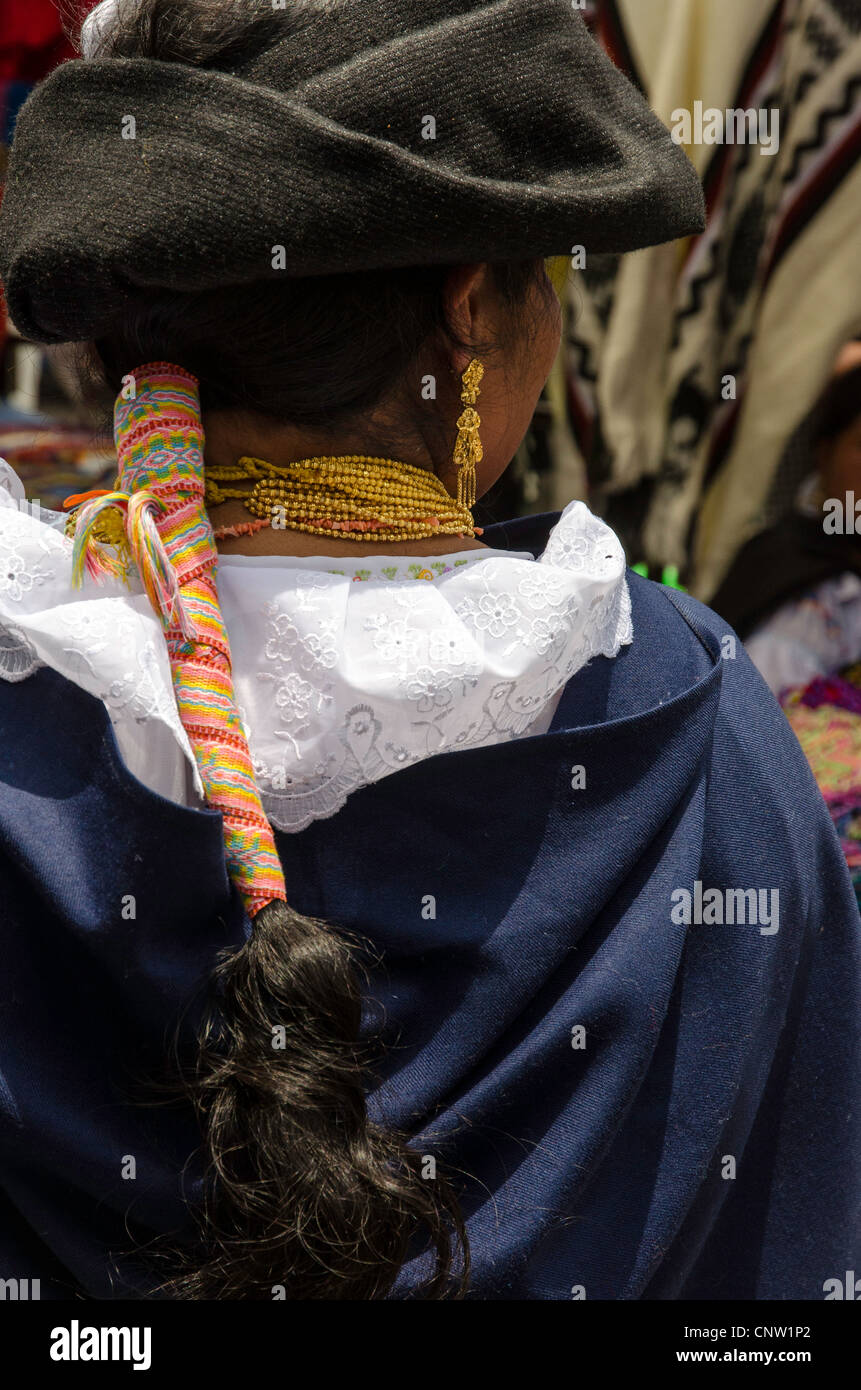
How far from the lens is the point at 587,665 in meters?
1.31

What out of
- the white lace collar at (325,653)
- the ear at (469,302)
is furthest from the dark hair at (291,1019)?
the white lace collar at (325,653)

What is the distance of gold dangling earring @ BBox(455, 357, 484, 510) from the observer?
47.8 inches

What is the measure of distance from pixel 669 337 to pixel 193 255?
239cm

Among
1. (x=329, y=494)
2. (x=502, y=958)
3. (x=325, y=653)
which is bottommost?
(x=502, y=958)

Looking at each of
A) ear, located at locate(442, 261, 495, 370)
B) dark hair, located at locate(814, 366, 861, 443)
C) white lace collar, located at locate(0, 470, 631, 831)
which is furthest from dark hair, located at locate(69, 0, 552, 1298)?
dark hair, located at locate(814, 366, 861, 443)

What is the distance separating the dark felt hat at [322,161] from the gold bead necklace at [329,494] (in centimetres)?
18

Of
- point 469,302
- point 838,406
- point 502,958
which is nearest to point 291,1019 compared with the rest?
point 502,958

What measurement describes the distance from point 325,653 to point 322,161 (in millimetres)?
390

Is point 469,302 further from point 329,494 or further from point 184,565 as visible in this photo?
point 184,565

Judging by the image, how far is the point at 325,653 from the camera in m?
1.11

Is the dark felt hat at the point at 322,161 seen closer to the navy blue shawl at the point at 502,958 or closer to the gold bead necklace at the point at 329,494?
the gold bead necklace at the point at 329,494

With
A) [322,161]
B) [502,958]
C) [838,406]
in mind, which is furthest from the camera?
[838,406]

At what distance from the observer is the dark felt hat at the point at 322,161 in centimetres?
102

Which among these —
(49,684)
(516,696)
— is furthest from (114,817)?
(516,696)
